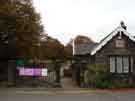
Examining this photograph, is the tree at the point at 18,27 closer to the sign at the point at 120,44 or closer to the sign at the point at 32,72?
the sign at the point at 32,72

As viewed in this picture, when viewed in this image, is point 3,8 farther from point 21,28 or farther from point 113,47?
point 113,47

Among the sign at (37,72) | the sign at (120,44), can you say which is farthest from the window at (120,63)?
the sign at (37,72)

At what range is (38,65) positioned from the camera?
98.0ft

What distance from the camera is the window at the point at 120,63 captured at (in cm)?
3186

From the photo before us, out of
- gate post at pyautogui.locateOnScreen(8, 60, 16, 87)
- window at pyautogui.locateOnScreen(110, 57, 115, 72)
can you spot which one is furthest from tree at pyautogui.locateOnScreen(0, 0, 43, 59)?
window at pyautogui.locateOnScreen(110, 57, 115, 72)

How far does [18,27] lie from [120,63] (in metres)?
11.5

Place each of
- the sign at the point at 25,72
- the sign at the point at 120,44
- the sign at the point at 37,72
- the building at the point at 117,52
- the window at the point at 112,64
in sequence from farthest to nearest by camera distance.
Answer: the sign at the point at 120,44 → the window at the point at 112,64 → the building at the point at 117,52 → the sign at the point at 37,72 → the sign at the point at 25,72

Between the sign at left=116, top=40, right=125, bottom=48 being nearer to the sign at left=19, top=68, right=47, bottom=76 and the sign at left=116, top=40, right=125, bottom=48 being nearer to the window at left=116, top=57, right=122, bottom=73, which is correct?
the window at left=116, top=57, right=122, bottom=73

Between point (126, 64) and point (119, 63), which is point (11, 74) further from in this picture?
point (126, 64)

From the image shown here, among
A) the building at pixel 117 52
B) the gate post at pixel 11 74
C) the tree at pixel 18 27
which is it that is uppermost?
the tree at pixel 18 27

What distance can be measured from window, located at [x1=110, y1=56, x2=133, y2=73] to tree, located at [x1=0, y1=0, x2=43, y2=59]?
1035 cm

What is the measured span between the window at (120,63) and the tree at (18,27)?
1035 centimetres

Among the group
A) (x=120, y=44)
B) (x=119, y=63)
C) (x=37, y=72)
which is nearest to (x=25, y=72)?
(x=37, y=72)

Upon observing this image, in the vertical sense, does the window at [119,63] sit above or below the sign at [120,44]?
below
